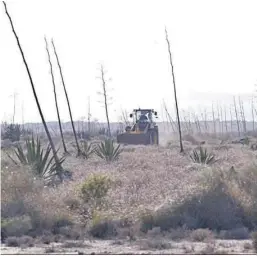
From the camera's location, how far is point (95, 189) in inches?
718

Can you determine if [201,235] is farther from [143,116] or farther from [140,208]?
[143,116]

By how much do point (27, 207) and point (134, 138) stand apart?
33.2 metres

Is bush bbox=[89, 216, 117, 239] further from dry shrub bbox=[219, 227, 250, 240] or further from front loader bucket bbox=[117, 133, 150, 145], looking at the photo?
front loader bucket bbox=[117, 133, 150, 145]

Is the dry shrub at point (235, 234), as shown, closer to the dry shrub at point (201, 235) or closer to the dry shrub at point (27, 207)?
the dry shrub at point (201, 235)

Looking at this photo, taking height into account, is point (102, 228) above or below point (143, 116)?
below

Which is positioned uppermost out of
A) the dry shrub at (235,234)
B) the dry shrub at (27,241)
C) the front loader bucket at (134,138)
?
the front loader bucket at (134,138)

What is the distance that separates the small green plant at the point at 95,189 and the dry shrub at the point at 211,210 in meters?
2.53

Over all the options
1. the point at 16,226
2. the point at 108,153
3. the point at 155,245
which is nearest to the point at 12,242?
the point at 16,226

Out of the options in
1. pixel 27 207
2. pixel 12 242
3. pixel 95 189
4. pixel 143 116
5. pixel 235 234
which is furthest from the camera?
pixel 143 116

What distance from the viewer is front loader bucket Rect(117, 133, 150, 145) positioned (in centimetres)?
4888

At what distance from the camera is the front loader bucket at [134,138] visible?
48875 millimetres

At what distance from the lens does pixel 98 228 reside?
14.8 m

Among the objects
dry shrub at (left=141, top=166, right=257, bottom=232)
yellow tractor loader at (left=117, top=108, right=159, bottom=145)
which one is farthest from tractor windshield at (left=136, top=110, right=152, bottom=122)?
dry shrub at (left=141, top=166, right=257, bottom=232)

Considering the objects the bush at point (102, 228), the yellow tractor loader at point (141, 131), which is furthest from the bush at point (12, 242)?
the yellow tractor loader at point (141, 131)
